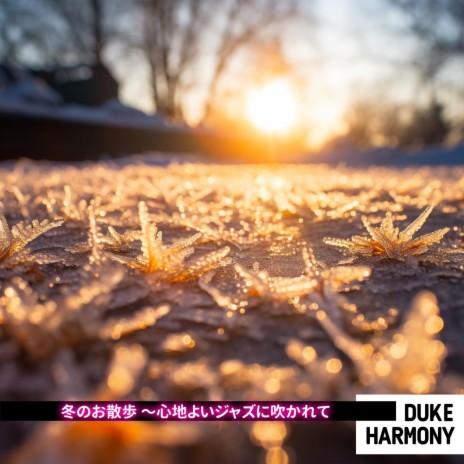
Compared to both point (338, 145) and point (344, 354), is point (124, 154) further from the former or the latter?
point (344, 354)

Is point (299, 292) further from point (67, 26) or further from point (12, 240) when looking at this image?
point (67, 26)

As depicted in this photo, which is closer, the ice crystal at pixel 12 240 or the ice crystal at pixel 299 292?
the ice crystal at pixel 299 292

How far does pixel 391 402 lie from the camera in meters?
0.50

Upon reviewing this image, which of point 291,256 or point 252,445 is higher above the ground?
point 291,256

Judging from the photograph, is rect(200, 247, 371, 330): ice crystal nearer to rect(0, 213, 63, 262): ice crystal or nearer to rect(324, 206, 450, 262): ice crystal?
rect(324, 206, 450, 262): ice crystal

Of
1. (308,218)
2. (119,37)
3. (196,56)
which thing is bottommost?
(308,218)

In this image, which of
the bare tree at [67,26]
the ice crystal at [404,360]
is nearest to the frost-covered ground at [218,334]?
the ice crystal at [404,360]

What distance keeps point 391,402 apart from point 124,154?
8.68 meters

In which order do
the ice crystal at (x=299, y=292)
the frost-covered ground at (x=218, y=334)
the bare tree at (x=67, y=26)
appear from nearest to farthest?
the frost-covered ground at (x=218, y=334) → the ice crystal at (x=299, y=292) → the bare tree at (x=67, y=26)

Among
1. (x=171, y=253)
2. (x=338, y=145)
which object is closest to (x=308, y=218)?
(x=171, y=253)

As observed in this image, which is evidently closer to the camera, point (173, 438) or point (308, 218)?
point (173, 438)

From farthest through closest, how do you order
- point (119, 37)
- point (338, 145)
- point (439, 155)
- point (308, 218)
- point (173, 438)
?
point (119, 37)
point (338, 145)
point (439, 155)
point (308, 218)
point (173, 438)

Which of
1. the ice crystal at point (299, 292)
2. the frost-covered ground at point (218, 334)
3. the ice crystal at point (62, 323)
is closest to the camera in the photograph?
the frost-covered ground at point (218, 334)

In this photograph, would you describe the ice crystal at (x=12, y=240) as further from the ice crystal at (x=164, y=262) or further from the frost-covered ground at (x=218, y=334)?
the ice crystal at (x=164, y=262)
